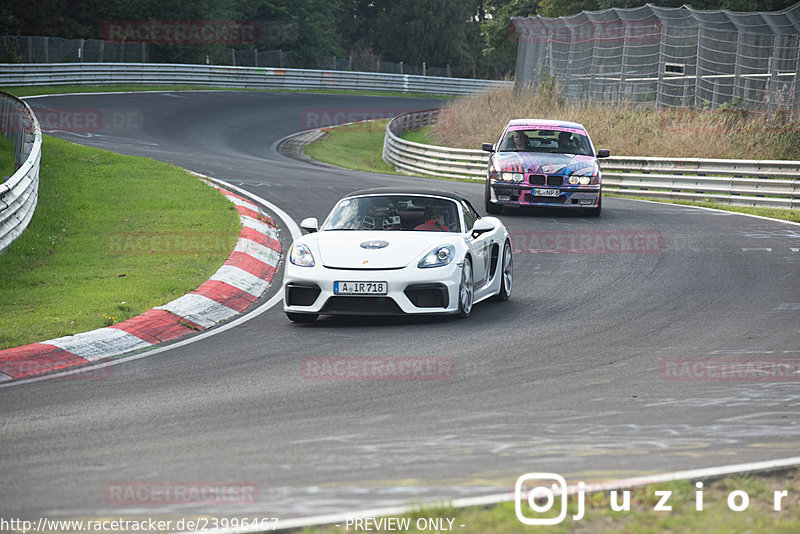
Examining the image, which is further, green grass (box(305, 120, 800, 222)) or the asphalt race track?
green grass (box(305, 120, 800, 222))

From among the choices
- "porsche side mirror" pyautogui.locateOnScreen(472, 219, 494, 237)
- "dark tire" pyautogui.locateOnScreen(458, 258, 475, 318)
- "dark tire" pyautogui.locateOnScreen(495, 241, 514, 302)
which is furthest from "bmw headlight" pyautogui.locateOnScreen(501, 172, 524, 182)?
"dark tire" pyautogui.locateOnScreen(458, 258, 475, 318)

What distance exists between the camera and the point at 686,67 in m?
33.2

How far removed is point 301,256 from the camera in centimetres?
1042

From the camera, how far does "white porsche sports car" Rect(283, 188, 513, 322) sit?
9.98m

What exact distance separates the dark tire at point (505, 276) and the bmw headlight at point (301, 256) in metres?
2.33

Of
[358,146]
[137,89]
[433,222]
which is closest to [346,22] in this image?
[137,89]

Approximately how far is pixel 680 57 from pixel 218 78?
93.7ft

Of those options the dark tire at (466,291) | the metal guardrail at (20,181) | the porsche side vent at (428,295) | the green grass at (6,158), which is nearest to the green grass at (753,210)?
the dark tire at (466,291)

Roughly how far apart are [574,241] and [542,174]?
9.07ft

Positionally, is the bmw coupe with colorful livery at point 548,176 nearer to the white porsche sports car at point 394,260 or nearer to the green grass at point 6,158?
the white porsche sports car at point 394,260

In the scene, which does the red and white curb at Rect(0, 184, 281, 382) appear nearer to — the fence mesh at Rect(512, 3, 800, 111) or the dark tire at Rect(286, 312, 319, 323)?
the dark tire at Rect(286, 312, 319, 323)

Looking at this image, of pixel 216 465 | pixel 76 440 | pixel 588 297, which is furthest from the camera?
pixel 588 297

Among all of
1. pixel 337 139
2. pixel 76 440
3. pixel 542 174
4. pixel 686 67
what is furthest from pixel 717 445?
pixel 337 139

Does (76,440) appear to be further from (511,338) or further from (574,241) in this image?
(574,241)
